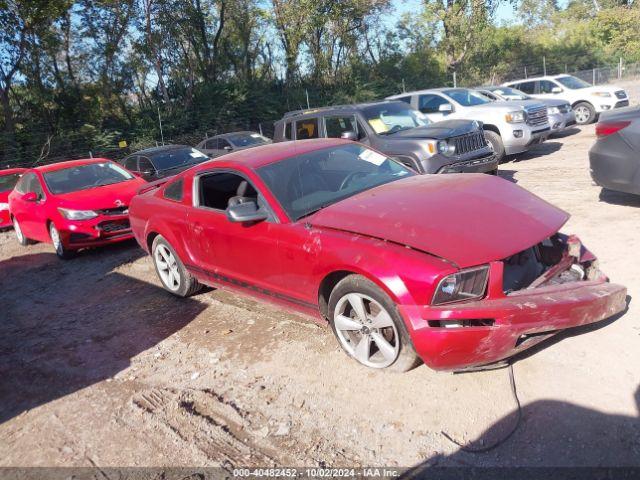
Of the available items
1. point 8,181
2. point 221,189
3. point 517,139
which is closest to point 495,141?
point 517,139

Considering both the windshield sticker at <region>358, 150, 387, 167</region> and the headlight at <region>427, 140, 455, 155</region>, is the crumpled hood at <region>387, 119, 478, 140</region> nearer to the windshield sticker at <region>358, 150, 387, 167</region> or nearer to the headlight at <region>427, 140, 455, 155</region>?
the headlight at <region>427, 140, 455, 155</region>

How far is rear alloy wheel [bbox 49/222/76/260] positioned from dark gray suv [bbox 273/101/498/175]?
13.2 ft

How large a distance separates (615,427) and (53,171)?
9370 millimetres

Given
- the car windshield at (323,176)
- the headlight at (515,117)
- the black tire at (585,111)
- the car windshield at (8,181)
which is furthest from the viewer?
the black tire at (585,111)

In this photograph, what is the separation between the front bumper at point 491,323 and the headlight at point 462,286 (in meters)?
0.04

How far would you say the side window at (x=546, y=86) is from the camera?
17094mm

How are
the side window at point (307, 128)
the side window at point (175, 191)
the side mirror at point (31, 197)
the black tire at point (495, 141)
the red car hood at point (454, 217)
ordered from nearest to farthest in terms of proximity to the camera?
the red car hood at point (454, 217) < the side window at point (175, 191) < the side mirror at point (31, 197) < the side window at point (307, 128) < the black tire at point (495, 141)

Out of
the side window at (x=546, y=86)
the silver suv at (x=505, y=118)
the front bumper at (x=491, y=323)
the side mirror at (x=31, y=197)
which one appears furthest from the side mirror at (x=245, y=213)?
the side window at (x=546, y=86)

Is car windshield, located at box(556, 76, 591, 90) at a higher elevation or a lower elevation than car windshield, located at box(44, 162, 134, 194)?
higher

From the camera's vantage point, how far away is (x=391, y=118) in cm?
935

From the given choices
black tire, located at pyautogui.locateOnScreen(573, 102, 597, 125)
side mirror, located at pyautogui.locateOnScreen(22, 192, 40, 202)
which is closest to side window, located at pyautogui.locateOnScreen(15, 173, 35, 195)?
side mirror, located at pyautogui.locateOnScreen(22, 192, 40, 202)

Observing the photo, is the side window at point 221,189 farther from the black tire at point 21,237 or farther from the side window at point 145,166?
the black tire at point 21,237

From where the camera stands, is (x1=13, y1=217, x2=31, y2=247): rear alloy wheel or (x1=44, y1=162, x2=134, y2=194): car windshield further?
(x1=13, y1=217, x2=31, y2=247): rear alloy wheel

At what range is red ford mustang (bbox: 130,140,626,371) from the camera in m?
3.25
